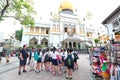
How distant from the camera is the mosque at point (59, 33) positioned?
101ft

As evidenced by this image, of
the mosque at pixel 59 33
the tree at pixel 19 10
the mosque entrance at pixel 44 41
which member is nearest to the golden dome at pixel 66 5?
the mosque at pixel 59 33

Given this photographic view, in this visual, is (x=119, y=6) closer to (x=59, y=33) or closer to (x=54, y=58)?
(x=54, y=58)

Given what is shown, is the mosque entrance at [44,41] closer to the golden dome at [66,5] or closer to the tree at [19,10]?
the golden dome at [66,5]

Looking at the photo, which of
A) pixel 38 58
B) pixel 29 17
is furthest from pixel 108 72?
pixel 29 17

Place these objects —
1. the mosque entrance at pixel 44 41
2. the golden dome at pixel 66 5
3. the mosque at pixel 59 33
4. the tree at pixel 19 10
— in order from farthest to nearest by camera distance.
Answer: the golden dome at pixel 66 5 → the mosque entrance at pixel 44 41 → the mosque at pixel 59 33 → the tree at pixel 19 10

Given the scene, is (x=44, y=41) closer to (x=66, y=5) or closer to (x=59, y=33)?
(x=59, y=33)

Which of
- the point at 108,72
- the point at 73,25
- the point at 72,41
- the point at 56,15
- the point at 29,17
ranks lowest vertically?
the point at 108,72

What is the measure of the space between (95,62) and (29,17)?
1053 centimetres

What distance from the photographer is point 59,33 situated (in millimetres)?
31438

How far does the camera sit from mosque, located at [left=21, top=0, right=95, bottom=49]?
3063 centimetres

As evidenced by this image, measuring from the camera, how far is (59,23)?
105 feet

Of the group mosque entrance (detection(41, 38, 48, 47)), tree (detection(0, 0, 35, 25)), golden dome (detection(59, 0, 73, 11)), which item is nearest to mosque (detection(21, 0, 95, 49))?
mosque entrance (detection(41, 38, 48, 47))

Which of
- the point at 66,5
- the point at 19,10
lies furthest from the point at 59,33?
the point at 19,10

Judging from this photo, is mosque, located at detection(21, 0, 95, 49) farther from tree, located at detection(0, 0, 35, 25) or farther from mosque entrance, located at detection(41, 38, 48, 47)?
tree, located at detection(0, 0, 35, 25)
